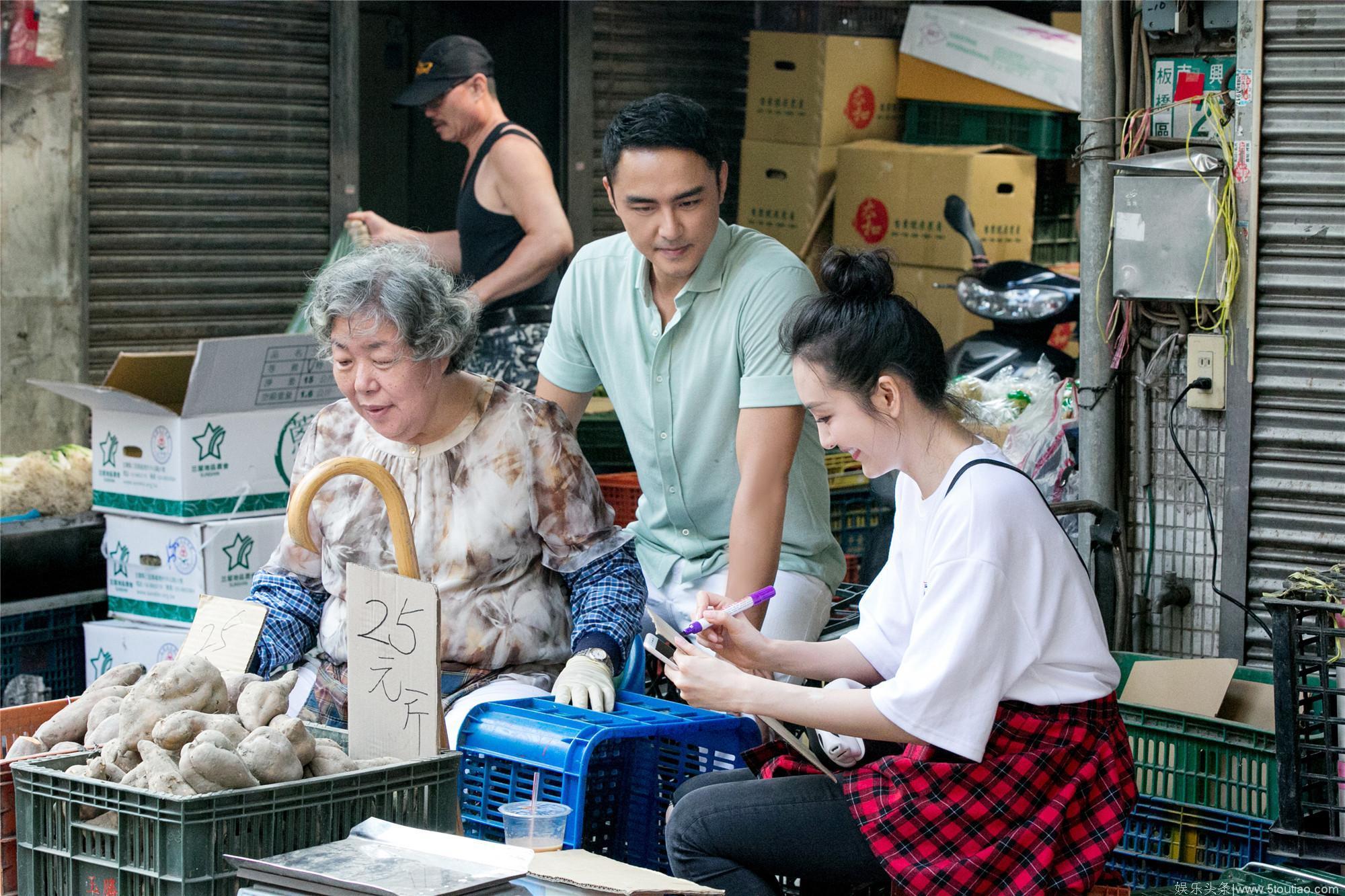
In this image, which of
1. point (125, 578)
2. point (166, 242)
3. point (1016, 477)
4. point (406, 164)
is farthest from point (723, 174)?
point (406, 164)

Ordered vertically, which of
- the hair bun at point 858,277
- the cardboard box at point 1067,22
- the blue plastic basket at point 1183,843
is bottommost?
the blue plastic basket at point 1183,843

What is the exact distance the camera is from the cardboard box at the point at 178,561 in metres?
4.32

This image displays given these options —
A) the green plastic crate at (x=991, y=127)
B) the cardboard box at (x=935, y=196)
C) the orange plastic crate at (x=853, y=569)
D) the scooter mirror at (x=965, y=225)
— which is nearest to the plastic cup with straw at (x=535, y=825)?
the orange plastic crate at (x=853, y=569)

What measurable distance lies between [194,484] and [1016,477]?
2686 mm

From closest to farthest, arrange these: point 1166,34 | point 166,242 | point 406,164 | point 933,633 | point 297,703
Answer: point 933,633
point 297,703
point 1166,34
point 166,242
point 406,164

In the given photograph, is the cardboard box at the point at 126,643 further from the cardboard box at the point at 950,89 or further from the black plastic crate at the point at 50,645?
the cardboard box at the point at 950,89

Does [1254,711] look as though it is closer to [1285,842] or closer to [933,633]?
[1285,842]

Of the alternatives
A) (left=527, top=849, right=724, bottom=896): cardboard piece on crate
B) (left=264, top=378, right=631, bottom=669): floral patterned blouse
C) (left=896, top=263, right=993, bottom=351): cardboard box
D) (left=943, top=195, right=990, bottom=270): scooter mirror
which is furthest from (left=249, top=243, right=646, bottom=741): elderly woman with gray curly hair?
(left=896, top=263, right=993, bottom=351): cardboard box

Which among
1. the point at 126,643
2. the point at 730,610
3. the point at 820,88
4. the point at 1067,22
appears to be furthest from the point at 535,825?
the point at 1067,22

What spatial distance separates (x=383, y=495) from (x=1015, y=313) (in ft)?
10.4

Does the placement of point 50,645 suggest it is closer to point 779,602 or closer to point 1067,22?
point 779,602

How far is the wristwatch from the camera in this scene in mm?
2986

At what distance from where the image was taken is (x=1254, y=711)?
11.4 ft

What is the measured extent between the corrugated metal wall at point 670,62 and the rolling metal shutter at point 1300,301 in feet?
12.5
